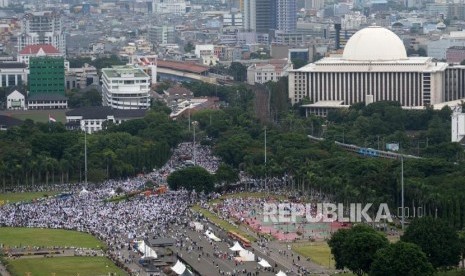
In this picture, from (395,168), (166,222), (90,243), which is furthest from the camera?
(395,168)

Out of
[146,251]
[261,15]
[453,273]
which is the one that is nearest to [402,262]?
[453,273]

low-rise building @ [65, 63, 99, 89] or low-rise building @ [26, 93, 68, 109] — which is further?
low-rise building @ [65, 63, 99, 89]

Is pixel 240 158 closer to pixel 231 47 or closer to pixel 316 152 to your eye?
pixel 316 152

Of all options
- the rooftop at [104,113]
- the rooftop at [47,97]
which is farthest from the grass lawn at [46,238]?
the rooftop at [47,97]

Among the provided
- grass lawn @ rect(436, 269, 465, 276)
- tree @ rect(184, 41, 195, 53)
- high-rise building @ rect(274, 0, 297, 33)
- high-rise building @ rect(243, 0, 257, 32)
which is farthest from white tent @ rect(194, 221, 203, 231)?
high-rise building @ rect(243, 0, 257, 32)

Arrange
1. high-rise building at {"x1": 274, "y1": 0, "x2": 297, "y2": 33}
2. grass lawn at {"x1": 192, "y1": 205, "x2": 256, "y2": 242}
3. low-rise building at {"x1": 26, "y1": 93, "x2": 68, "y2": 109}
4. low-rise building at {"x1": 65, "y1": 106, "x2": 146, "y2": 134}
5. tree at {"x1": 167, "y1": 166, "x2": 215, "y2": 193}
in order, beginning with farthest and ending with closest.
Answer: high-rise building at {"x1": 274, "y1": 0, "x2": 297, "y2": 33}
low-rise building at {"x1": 26, "y1": 93, "x2": 68, "y2": 109}
low-rise building at {"x1": 65, "y1": 106, "x2": 146, "y2": 134}
tree at {"x1": 167, "y1": 166, "x2": 215, "y2": 193}
grass lawn at {"x1": 192, "y1": 205, "x2": 256, "y2": 242}

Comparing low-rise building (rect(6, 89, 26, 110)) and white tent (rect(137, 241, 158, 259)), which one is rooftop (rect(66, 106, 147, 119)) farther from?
white tent (rect(137, 241, 158, 259))

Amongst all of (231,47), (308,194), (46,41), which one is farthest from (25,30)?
(308,194)
